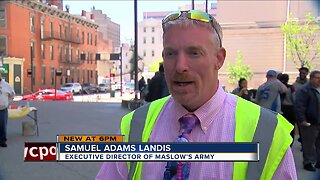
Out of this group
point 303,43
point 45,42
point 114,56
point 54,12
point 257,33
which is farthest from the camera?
point 257,33

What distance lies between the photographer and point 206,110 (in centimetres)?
122

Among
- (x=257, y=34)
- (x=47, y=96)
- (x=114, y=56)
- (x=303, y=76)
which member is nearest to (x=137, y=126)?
(x=303, y=76)

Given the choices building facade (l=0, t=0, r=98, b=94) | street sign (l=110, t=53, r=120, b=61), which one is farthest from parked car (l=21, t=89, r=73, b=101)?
street sign (l=110, t=53, r=120, b=61)

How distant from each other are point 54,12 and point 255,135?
4541 centimetres

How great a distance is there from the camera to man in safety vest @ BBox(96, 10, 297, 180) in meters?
1.12

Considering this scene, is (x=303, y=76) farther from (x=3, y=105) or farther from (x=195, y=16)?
(x=195, y=16)

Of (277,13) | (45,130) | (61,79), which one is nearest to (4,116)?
(45,130)

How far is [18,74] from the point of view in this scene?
37000 mm

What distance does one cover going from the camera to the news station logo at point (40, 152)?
1.08m

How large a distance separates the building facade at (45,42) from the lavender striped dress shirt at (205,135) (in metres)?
32.1

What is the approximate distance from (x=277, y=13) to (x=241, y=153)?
54.7 meters

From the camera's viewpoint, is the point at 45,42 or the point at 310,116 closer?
the point at 310,116

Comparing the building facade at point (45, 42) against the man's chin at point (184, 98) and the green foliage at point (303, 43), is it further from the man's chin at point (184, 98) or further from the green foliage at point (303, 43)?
the man's chin at point (184, 98)

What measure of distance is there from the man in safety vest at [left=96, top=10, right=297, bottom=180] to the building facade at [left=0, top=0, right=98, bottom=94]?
3211 cm
